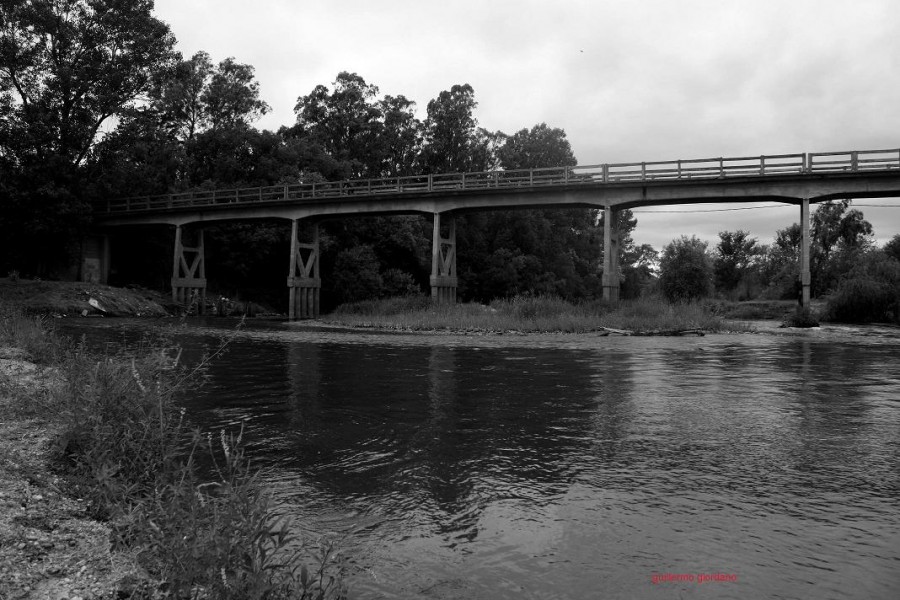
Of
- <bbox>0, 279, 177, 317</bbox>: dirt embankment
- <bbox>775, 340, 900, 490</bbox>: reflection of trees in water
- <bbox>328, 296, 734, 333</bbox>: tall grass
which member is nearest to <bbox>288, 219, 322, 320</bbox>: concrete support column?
<bbox>0, 279, 177, 317</bbox>: dirt embankment

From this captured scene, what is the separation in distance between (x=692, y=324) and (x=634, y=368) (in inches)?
599

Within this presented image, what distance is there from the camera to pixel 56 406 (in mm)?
6445

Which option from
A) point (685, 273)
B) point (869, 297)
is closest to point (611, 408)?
point (869, 297)

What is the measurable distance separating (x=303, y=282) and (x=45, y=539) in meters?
44.0

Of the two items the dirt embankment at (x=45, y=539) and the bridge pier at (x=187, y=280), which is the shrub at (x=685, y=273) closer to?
the bridge pier at (x=187, y=280)

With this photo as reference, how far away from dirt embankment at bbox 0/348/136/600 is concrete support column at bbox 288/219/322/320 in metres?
41.3

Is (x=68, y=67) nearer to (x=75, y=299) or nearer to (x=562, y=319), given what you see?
(x=75, y=299)

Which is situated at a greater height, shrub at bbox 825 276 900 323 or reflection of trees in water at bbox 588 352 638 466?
shrub at bbox 825 276 900 323

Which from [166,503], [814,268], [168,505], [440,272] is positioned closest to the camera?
[168,505]

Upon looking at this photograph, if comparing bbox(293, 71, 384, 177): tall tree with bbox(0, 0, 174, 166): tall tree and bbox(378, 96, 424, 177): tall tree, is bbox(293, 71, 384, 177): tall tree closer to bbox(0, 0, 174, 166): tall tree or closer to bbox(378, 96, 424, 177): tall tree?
bbox(378, 96, 424, 177): tall tree

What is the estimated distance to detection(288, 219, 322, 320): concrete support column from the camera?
152 ft

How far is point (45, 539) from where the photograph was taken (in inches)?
153

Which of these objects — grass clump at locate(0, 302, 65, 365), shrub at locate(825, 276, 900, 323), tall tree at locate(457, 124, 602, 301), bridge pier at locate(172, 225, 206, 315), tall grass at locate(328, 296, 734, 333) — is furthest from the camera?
tall tree at locate(457, 124, 602, 301)

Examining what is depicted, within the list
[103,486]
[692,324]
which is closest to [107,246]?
[692,324]
